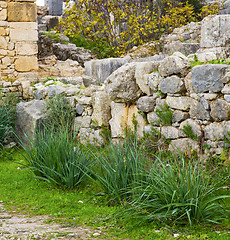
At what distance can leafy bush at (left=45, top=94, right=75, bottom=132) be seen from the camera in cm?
814

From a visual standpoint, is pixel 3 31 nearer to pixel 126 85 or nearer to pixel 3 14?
pixel 3 14

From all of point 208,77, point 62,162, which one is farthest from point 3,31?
point 208,77

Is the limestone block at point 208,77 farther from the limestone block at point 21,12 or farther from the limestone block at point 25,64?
the limestone block at point 21,12

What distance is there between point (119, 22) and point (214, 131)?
9925mm

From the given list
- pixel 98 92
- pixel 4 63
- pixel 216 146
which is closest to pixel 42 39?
pixel 4 63

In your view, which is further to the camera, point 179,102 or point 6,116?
point 6,116

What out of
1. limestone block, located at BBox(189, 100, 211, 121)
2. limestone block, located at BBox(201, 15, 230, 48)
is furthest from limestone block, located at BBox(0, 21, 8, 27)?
limestone block, located at BBox(189, 100, 211, 121)

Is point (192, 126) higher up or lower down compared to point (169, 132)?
higher up

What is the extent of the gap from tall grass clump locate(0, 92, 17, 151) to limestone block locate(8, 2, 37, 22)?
2510 millimetres

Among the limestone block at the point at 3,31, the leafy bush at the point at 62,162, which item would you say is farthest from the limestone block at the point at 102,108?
the limestone block at the point at 3,31

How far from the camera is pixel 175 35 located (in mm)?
12234

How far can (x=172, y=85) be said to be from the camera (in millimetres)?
6172

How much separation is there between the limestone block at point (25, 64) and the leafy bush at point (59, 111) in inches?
106

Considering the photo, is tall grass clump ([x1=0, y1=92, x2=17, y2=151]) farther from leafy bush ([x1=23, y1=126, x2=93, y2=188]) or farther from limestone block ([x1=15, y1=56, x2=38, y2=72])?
leafy bush ([x1=23, y1=126, x2=93, y2=188])
